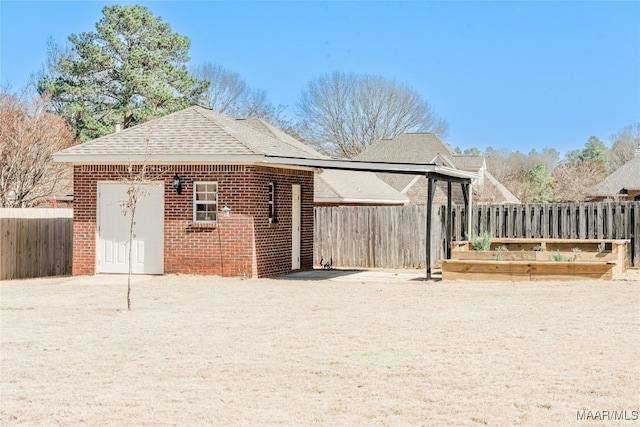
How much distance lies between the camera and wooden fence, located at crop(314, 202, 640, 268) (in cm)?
2278

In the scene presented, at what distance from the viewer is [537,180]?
2267 inches

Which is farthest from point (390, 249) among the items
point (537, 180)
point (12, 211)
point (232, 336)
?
point (537, 180)

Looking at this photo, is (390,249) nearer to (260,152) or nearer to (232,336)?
(260,152)

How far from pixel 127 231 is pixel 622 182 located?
34646mm

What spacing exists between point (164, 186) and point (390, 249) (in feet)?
25.6

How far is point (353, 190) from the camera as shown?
32.9 m

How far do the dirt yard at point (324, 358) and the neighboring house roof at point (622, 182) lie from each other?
32.2 metres

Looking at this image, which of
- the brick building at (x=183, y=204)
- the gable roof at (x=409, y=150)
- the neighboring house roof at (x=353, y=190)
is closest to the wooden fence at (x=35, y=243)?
the brick building at (x=183, y=204)

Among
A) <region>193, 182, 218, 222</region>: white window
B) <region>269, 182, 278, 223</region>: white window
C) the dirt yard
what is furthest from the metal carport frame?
the dirt yard

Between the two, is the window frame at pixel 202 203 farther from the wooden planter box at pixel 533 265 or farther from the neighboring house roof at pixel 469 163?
the neighboring house roof at pixel 469 163

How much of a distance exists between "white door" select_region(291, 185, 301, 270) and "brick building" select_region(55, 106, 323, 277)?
1152 millimetres

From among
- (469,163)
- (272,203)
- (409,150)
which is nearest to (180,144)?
(272,203)

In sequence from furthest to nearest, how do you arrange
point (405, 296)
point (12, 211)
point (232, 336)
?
point (12, 211)
point (405, 296)
point (232, 336)

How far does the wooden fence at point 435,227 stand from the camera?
74.7 feet
